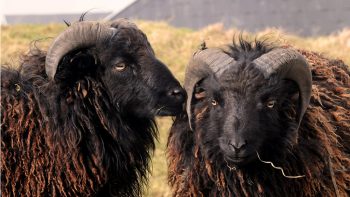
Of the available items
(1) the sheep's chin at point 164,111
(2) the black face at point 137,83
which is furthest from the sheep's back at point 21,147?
(1) the sheep's chin at point 164,111

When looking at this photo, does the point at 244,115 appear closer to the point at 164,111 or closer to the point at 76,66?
the point at 164,111

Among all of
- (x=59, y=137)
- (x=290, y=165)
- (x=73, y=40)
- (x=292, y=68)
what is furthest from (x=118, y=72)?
(x=290, y=165)

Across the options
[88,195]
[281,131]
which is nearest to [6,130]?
[88,195]

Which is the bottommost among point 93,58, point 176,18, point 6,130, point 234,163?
point 176,18

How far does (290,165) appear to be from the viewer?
18.6 ft

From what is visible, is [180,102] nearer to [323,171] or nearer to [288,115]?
[288,115]

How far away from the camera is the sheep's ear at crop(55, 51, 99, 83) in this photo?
222 inches

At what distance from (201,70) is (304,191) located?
1467 millimetres

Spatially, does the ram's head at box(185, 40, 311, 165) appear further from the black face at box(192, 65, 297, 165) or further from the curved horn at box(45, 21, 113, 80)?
the curved horn at box(45, 21, 113, 80)

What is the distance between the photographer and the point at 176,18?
27.5m

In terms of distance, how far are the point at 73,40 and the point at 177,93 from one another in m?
1.05

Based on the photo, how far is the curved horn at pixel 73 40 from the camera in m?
5.55

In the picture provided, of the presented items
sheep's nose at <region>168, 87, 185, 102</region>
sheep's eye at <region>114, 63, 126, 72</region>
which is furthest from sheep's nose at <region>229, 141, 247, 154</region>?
sheep's eye at <region>114, 63, 126, 72</region>

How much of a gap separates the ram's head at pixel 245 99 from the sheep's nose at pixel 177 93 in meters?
0.07
